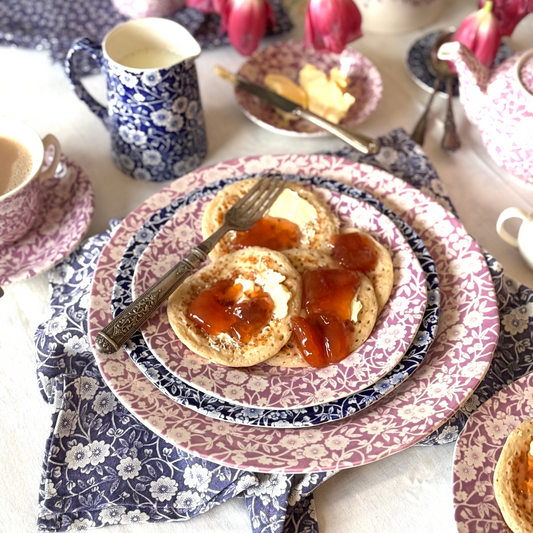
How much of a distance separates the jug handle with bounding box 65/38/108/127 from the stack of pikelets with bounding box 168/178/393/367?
1.50 ft

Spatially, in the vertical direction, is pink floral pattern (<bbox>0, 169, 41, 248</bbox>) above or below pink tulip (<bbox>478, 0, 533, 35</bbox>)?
below

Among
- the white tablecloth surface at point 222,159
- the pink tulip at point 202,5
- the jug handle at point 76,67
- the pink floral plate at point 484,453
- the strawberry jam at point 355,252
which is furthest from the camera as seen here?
the pink tulip at point 202,5

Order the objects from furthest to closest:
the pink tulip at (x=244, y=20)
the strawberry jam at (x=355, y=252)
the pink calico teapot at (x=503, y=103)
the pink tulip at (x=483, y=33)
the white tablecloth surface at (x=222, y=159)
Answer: the pink tulip at (x=244, y=20), the pink tulip at (x=483, y=33), the pink calico teapot at (x=503, y=103), the strawberry jam at (x=355, y=252), the white tablecloth surface at (x=222, y=159)

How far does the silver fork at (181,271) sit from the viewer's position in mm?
1004

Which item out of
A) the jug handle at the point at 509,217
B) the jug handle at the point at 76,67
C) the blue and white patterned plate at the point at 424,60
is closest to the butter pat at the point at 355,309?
the jug handle at the point at 509,217

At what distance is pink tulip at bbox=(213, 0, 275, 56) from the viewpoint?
62.9 inches

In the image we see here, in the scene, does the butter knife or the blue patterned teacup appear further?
the butter knife

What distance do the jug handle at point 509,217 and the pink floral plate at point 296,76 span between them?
495 mm

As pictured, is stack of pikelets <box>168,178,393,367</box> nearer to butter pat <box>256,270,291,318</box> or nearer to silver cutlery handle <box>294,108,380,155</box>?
butter pat <box>256,270,291,318</box>

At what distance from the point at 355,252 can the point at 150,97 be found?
0.57m

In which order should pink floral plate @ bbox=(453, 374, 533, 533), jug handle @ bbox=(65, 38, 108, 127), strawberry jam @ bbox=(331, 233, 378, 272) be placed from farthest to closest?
1. jug handle @ bbox=(65, 38, 108, 127)
2. strawberry jam @ bbox=(331, 233, 378, 272)
3. pink floral plate @ bbox=(453, 374, 533, 533)

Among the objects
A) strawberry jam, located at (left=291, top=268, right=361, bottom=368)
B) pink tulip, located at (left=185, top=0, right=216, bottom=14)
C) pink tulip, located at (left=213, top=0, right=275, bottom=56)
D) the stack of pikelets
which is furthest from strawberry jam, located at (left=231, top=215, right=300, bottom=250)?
pink tulip, located at (left=185, top=0, right=216, bottom=14)

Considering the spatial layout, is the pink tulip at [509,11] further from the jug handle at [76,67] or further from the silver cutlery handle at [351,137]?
the jug handle at [76,67]

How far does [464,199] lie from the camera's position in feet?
4.79
